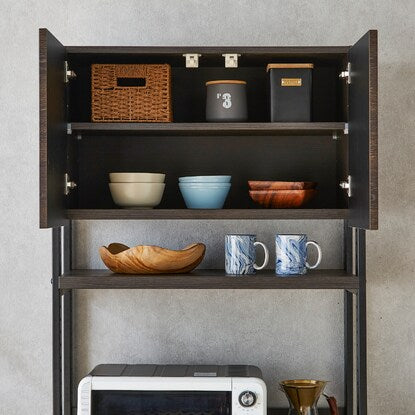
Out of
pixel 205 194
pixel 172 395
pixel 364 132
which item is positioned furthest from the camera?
pixel 205 194

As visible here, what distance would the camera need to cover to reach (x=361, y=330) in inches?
84.6

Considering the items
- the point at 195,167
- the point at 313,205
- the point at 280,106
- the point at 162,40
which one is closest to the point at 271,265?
the point at 313,205

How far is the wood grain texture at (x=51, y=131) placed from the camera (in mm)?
1922

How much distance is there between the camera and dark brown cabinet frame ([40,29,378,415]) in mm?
1929

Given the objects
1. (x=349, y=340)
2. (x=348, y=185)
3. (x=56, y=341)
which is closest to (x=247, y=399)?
(x=349, y=340)

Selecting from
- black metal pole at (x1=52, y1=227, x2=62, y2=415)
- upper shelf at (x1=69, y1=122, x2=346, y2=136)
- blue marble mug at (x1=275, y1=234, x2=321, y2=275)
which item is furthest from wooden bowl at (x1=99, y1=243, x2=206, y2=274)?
upper shelf at (x1=69, y1=122, x2=346, y2=136)

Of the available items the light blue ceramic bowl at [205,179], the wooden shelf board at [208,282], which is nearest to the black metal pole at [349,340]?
the wooden shelf board at [208,282]

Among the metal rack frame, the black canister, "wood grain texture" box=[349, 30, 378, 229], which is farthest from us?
the metal rack frame

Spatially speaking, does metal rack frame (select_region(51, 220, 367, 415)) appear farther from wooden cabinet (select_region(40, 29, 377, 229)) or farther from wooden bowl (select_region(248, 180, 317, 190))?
wooden bowl (select_region(248, 180, 317, 190))

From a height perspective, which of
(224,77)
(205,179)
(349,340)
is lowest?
(349,340)

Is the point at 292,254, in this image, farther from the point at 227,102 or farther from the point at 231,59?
the point at 231,59

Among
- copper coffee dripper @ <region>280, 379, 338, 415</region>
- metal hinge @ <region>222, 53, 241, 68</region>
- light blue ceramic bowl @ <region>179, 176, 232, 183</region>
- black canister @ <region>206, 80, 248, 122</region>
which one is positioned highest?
metal hinge @ <region>222, 53, 241, 68</region>

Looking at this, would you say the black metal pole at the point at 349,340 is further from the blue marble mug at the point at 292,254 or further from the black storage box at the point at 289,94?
the black storage box at the point at 289,94

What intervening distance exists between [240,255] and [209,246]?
10.1 inches
